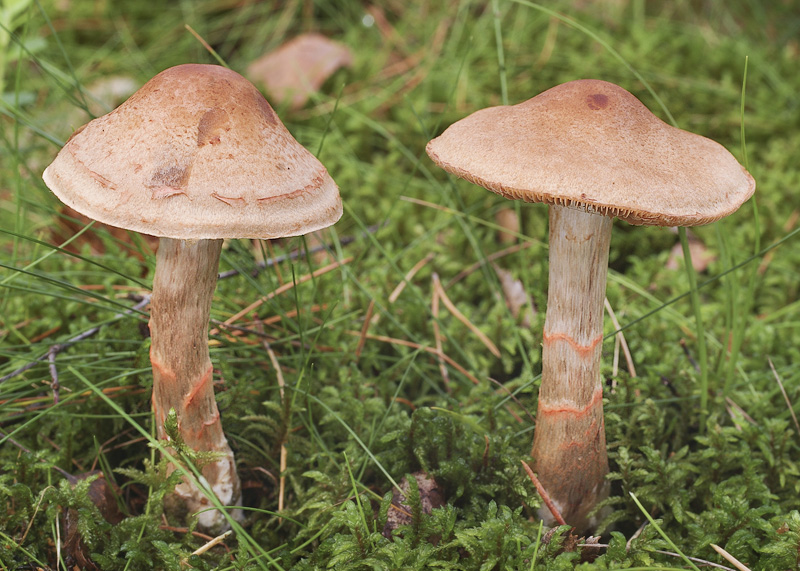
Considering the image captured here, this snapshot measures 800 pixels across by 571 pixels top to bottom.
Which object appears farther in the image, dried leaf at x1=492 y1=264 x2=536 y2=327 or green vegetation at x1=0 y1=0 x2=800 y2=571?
dried leaf at x1=492 y1=264 x2=536 y2=327

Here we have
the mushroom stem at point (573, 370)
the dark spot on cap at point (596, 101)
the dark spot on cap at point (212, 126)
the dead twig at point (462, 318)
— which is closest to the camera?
the dark spot on cap at point (212, 126)

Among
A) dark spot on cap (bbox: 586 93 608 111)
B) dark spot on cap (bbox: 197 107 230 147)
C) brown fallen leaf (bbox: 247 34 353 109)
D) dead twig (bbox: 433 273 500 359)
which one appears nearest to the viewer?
dark spot on cap (bbox: 197 107 230 147)

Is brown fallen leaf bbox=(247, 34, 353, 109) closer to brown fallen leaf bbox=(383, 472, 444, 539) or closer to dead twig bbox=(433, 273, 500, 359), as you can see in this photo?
dead twig bbox=(433, 273, 500, 359)

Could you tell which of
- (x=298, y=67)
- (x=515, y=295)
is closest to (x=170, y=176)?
(x=515, y=295)

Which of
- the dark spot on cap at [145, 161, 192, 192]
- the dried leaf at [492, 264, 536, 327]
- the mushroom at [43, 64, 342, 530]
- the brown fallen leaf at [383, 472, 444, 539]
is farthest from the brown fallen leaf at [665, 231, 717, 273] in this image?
the dark spot on cap at [145, 161, 192, 192]

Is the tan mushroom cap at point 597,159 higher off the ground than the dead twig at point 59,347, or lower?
higher

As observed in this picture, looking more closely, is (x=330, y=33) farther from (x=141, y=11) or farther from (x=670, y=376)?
(x=670, y=376)

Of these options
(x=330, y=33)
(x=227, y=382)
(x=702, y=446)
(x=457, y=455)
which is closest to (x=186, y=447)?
(x=227, y=382)

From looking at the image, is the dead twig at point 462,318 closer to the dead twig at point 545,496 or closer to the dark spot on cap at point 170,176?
the dead twig at point 545,496

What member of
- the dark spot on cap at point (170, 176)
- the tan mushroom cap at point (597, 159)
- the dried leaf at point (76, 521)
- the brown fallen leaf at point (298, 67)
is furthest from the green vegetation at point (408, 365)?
the dark spot on cap at point (170, 176)
